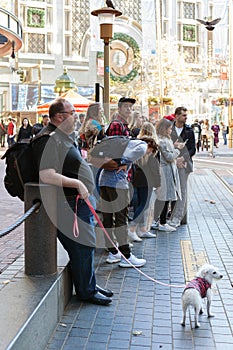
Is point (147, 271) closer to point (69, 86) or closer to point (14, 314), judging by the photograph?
point (14, 314)

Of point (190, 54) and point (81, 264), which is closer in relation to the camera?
point (81, 264)

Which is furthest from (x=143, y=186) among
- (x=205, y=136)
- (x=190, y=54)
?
(x=190, y=54)

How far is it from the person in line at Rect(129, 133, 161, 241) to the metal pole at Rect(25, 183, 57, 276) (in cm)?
351

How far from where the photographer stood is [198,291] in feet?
16.2

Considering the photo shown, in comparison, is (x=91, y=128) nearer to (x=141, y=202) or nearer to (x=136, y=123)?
(x=141, y=202)

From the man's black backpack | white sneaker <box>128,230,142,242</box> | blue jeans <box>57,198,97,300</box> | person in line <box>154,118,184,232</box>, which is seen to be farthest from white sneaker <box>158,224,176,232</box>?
the man's black backpack

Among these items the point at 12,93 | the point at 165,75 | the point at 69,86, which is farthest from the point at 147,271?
the point at 165,75

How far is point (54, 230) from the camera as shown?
198 inches

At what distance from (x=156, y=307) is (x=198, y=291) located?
2.19 ft

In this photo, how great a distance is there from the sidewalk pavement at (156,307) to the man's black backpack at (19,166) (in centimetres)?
127

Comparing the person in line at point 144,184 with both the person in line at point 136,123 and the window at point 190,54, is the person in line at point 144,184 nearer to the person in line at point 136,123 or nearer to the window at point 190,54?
the person in line at point 136,123

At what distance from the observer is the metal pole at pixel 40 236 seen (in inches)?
194

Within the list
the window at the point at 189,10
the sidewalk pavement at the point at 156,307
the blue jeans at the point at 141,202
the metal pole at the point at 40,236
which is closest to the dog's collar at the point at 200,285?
the sidewalk pavement at the point at 156,307

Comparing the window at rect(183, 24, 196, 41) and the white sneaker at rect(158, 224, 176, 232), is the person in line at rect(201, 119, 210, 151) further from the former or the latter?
the window at rect(183, 24, 196, 41)
